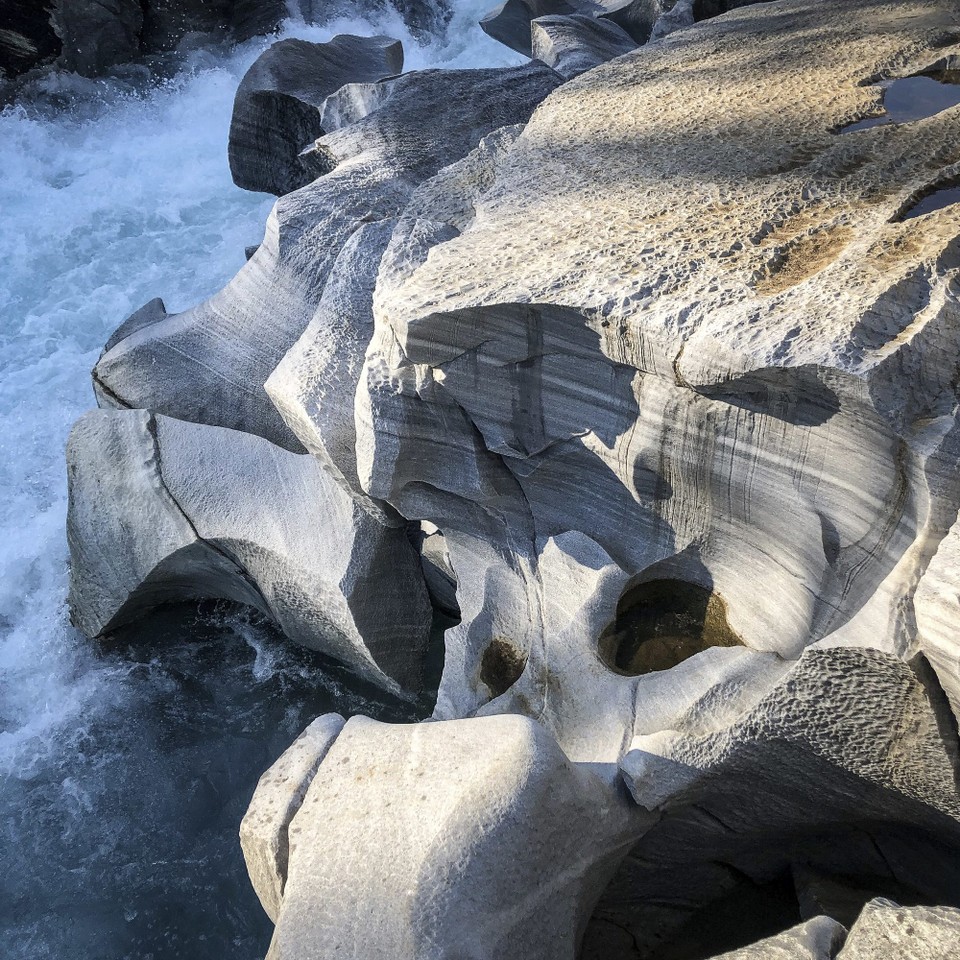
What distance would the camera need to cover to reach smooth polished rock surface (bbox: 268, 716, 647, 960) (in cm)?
184

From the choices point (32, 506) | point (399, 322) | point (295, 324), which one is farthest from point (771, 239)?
point (32, 506)

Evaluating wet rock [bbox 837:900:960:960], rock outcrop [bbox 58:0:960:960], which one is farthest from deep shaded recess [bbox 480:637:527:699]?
wet rock [bbox 837:900:960:960]

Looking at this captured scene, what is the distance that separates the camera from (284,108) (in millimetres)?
4750

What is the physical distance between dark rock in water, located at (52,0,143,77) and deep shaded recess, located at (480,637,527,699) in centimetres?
603

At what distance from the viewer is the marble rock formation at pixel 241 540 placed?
310cm

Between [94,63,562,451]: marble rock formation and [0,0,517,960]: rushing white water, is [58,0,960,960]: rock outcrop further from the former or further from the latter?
[0,0,517,960]: rushing white water

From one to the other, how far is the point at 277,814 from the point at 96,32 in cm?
653

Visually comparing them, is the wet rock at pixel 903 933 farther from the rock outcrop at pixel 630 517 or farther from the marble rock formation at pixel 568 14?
the marble rock formation at pixel 568 14

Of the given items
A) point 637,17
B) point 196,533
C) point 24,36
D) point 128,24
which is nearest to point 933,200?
point 196,533

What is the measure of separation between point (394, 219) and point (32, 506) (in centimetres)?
220

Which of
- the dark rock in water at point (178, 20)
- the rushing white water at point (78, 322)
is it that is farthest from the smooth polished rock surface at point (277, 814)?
the dark rock in water at point (178, 20)

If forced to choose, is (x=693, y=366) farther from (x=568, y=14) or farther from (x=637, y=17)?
(x=568, y=14)

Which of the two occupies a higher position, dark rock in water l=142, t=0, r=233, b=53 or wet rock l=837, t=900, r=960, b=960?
dark rock in water l=142, t=0, r=233, b=53

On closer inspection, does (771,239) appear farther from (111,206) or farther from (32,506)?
(111,206)
